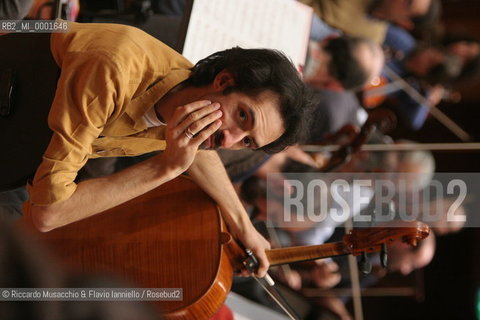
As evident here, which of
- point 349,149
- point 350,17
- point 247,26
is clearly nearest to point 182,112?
point 247,26

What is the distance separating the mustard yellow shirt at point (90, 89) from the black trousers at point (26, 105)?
46mm

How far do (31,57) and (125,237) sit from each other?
465 mm

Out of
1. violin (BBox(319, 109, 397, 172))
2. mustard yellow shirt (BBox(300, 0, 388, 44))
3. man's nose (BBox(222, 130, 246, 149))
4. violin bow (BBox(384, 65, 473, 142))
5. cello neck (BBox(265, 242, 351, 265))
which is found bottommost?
violin bow (BBox(384, 65, 473, 142))

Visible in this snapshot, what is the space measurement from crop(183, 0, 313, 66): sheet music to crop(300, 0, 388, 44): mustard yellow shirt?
2.41ft

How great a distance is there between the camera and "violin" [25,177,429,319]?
1.25m

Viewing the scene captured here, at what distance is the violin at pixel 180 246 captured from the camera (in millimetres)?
1254

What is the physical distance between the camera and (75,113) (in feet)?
3.20

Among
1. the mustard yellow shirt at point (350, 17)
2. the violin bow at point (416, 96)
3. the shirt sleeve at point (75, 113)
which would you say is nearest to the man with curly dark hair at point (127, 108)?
the shirt sleeve at point (75, 113)

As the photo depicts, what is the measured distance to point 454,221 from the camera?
2354 mm

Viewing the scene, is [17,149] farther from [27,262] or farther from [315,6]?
[315,6]

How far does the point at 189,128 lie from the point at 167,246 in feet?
1.38

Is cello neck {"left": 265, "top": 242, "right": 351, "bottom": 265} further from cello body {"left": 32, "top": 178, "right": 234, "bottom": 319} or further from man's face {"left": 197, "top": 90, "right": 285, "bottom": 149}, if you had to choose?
man's face {"left": 197, "top": 90, "right": 285, "bottom": 149}

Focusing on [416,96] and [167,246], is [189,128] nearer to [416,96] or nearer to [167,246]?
[167,246]

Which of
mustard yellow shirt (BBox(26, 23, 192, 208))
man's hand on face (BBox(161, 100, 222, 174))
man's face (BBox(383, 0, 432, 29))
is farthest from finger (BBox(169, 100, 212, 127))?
man's face (BBox(383, 0, 432, 29))
